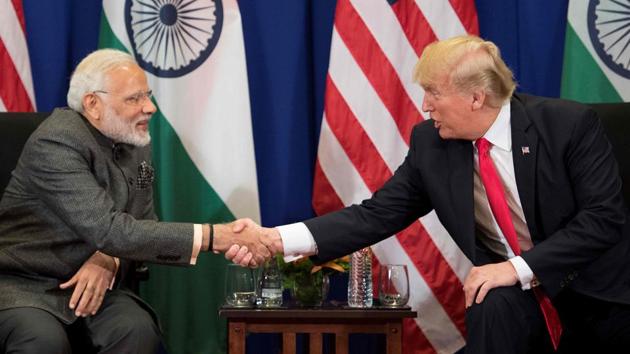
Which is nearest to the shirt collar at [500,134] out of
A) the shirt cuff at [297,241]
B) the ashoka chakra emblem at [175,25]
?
the shirt cuff at [297,241]

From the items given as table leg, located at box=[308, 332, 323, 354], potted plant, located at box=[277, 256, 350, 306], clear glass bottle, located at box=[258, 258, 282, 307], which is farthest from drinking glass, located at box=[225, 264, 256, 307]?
table leg, located at box=[308, 332, 323, 354]

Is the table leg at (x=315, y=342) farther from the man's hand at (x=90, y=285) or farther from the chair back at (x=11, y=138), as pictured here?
the chair back at (x=11, y=138)

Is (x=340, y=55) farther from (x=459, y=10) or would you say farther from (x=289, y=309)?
(x=289, y=309)

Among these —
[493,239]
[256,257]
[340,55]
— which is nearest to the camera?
[493,239]

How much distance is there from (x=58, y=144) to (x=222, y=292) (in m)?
1.42

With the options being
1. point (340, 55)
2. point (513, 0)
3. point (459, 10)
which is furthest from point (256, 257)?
point (513, 0)

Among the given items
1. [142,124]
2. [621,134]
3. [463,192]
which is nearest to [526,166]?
[463,192]

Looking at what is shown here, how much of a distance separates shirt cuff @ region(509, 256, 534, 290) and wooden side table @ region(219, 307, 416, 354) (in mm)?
748

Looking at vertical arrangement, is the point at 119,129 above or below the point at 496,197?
above

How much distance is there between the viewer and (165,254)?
3.37m

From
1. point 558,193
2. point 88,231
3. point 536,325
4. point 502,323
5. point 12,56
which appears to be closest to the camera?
point 502,323

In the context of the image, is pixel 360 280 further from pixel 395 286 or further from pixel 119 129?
pixel 119 129

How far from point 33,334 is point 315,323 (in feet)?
3.72

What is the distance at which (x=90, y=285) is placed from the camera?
10.9ft
